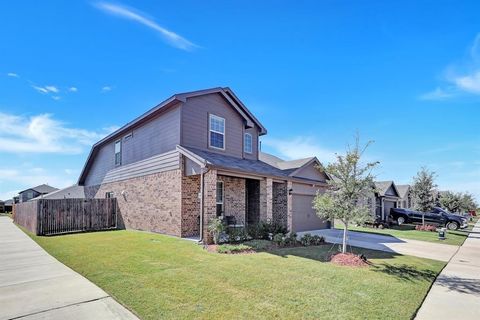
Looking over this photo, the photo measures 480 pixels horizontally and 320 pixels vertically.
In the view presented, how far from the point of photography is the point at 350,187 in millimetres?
9367

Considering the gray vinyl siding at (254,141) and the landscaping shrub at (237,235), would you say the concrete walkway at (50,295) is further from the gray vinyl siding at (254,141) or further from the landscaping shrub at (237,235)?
the gray vinyl siding at (254,141)

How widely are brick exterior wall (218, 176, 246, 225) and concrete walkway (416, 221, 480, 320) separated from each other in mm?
9198

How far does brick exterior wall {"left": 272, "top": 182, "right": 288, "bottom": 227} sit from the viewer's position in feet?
49.3

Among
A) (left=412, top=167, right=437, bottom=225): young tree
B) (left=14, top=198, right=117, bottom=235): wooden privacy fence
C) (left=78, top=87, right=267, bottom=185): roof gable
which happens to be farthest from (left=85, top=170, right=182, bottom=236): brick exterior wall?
(left=412, top=167, right=437, bottom=225): young tree

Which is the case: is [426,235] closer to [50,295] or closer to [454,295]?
[454,295]

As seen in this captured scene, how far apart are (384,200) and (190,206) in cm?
2439

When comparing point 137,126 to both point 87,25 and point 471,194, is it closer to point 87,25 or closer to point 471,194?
point 87,25

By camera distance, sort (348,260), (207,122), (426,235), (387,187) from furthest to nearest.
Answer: (387,187) → (426,235) → (207,122) → (348,260)

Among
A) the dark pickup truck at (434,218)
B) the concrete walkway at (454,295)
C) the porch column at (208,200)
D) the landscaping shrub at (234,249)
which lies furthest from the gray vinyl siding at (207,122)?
the dark pickup truck at (434,218)

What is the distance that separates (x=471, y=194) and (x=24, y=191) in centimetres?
9291

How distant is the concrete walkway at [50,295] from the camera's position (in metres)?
4.38

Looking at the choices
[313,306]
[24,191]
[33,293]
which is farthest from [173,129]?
[24,191]

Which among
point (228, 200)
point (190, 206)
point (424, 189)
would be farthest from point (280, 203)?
point (424, 189)

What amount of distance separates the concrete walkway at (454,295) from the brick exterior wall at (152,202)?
9.54 m
